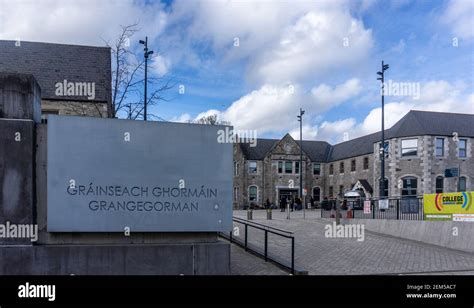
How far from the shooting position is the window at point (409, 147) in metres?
36.5

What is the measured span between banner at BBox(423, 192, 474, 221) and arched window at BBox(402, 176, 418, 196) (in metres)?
24.4

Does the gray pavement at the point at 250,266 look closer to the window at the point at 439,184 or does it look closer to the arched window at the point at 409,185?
the arched window at the point at 409,185

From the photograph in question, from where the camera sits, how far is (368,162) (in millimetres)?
43969

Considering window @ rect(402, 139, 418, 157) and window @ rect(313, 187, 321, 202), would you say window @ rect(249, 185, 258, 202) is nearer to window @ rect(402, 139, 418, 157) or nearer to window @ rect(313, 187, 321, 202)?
window @ rect(313, 187, 321, 202)

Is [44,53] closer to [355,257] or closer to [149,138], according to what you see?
[149,138]

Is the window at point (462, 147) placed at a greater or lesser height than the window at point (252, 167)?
greater

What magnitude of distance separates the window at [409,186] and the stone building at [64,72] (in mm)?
28755

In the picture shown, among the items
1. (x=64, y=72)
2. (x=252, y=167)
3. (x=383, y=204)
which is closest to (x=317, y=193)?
(x=252, y=167)

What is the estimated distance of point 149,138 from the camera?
6.88 m

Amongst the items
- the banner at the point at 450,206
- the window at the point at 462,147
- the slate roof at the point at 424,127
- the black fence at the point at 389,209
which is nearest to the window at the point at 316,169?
the slate roof at the point at 424,127

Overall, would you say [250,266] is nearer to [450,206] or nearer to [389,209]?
[450,206]

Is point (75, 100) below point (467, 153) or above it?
above
